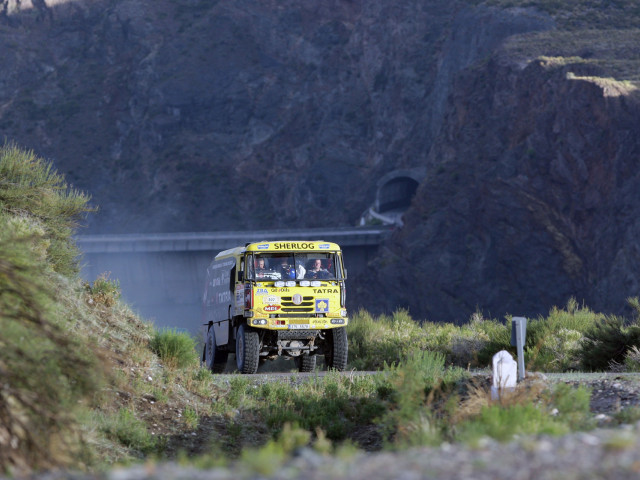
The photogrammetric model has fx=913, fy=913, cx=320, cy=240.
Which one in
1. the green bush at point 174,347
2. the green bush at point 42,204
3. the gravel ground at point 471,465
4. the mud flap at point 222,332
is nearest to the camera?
the gravel ground at point 471,465

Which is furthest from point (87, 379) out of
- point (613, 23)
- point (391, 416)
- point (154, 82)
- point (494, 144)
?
point (154, 82)

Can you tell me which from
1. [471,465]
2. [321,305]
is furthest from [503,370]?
[321,305]

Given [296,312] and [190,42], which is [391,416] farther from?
[190,42]

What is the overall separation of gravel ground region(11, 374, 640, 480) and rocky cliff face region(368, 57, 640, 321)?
49.8 m

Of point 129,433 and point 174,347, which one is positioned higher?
point 174,347

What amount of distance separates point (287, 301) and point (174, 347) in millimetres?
3439

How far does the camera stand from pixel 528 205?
66.6 m

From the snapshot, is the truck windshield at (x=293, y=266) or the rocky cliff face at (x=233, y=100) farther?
the rocky cliff face at (x=233, y=100)

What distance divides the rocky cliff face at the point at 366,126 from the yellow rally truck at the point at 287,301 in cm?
3855

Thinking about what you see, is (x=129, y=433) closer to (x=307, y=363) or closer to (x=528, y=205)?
(x=307, y=363)

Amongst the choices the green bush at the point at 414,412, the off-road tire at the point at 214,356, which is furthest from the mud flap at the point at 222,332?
the green bush at the point at 414,412

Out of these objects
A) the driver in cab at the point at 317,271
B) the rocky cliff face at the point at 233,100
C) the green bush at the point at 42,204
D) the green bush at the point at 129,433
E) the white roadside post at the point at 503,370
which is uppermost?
the rocky cliff face at the point at 233,100

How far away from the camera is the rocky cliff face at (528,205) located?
60188 mm

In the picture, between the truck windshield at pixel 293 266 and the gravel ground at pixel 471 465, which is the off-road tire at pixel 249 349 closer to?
the truck windshield at pixel 293 266
